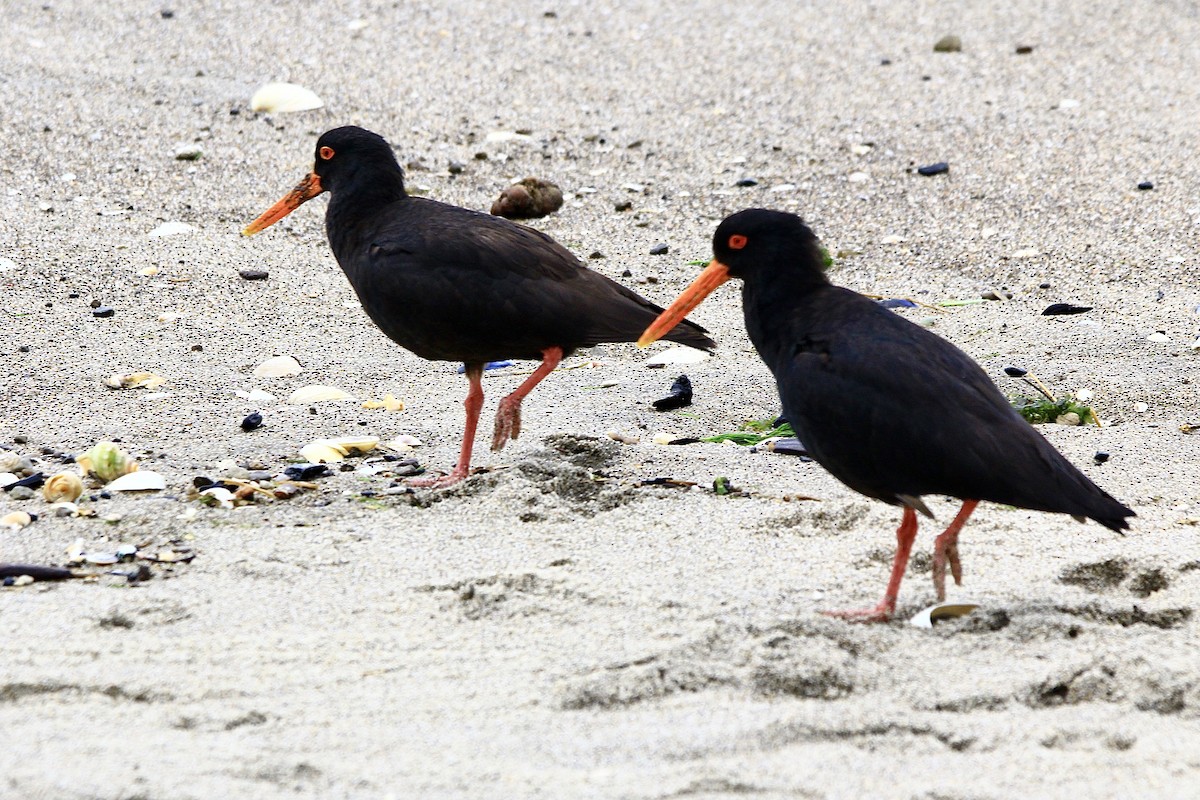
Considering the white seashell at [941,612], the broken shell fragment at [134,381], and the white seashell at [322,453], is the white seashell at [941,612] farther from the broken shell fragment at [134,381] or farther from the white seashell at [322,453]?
the broken shell fragment at [134,381]

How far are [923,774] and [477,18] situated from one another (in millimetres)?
8611

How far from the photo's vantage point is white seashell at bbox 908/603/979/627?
12.8 feet

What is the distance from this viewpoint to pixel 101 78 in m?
9.36

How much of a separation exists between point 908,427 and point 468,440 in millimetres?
1928

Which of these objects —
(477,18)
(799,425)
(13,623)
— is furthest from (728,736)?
(477,18)

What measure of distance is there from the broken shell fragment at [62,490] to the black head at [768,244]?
2.23 m

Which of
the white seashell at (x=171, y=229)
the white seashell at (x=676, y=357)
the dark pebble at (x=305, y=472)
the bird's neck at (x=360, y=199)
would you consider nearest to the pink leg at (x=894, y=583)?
the dark pebble at (x=305, y=472)

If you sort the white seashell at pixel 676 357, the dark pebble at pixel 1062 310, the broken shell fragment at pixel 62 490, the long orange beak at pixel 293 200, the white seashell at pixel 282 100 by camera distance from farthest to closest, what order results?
the white seashell at pixel 282 100
the dark pebble at pixel 1062 310
the white seashell at pixel 676 357
the long orange beak at pixel 293 200
the broken shell fragment at pixel 62 490

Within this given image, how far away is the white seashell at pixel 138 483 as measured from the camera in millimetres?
4820

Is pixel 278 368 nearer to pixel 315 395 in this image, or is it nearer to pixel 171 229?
pixel 315 395

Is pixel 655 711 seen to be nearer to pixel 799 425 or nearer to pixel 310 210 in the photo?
pixel 799 425

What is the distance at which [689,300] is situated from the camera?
16.1 feet

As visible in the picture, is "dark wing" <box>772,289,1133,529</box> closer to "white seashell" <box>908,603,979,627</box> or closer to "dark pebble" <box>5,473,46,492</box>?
"white seashell" <box>908,603,979,627</box>

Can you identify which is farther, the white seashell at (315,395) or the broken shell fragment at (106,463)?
the white seashell at (315,395)
